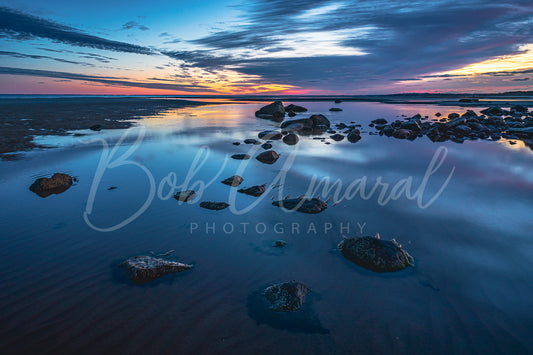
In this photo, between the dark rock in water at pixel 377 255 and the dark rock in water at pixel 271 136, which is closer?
the dark rock in water at pixel 377 255

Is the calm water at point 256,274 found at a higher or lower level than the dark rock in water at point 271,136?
lower

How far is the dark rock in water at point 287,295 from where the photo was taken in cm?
385

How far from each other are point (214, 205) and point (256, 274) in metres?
3.25

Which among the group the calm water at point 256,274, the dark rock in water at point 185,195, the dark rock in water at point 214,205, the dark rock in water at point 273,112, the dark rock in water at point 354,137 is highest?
the dark rock in water at point 273,112

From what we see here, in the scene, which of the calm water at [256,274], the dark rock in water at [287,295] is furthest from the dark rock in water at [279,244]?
the dark rock in water at [287,295]

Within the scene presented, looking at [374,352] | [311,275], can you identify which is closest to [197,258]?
[311,275]

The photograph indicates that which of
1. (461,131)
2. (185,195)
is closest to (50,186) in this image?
(185,195)

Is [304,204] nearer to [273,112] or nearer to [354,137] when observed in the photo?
[354,137]

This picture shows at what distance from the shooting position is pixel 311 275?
4652 millimetres

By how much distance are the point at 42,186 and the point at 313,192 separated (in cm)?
906

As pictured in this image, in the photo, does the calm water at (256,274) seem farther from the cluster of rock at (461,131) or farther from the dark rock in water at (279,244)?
the cluster of rock at (461,131)

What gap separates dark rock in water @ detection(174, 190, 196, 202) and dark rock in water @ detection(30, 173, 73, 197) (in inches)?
156

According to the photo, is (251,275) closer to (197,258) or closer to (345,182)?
(197,258)

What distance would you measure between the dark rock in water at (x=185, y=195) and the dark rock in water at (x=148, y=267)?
10.3 feet
